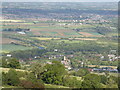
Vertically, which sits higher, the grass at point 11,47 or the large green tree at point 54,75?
the large green tree at point 54,75

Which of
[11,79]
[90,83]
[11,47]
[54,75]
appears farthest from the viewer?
[11,47]

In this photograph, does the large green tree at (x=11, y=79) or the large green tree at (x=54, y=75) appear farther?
the large green tree at (x=54, y=75)

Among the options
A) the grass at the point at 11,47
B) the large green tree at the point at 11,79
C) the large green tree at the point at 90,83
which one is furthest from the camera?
the grass at the point at 11,47

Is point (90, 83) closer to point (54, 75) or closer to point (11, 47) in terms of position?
point (54, 75)

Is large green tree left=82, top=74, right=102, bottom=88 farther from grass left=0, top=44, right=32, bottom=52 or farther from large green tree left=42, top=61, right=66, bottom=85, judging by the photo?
grass left=0, top=44, right=32, bottom=52

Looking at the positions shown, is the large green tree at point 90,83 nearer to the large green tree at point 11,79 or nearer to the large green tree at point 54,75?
the large green tree at point 54,75

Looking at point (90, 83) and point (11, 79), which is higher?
point (11, 79)

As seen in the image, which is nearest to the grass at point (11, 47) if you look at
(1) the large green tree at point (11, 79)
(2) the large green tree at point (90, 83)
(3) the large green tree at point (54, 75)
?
(3) the large green tree at point (54, 75)

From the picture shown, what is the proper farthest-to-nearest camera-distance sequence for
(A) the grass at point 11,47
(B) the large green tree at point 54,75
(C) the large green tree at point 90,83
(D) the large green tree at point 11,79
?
(A) the grass at point 11,47, (B) the large green tree at point 54,75, (D) the large green tree at point 11,79, (C) the large green tree at point 90,83

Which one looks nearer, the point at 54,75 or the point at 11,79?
the point at 11,79

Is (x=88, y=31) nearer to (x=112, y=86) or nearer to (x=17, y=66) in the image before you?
(x=17, y=66)

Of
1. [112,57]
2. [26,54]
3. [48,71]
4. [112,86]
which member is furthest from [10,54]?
[112,86]

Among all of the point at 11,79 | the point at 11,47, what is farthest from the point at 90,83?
the point at 11,47

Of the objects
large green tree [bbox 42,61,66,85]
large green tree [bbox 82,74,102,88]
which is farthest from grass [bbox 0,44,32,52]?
large green tree [bbox 82,74,102,88]
